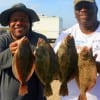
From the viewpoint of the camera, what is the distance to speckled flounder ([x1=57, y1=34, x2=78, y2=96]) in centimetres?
519

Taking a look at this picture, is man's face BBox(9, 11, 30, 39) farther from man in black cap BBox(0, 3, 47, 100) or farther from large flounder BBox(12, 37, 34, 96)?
large flounder BBox(12, 37, 34, 96)

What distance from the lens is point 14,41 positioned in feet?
20.5

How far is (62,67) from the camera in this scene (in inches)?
206

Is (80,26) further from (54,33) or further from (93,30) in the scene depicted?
(54,33)

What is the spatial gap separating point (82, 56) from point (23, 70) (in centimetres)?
74

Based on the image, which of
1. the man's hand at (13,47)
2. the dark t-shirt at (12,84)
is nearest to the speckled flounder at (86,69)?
the man's hand at (13,47)

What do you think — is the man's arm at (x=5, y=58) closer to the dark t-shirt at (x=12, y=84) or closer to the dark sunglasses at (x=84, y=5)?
the dark t-shirt at (x=12, y=84)

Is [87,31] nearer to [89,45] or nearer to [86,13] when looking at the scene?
[89,45]

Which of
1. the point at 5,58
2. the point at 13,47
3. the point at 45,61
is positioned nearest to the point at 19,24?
the point at 5,58

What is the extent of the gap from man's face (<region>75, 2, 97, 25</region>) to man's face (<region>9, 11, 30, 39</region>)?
2.40 feet

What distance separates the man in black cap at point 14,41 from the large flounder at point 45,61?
0.88 meters

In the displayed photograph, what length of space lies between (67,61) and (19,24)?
1.20 meters

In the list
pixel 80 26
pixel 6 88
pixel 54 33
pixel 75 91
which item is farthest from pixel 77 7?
pixel 54 33

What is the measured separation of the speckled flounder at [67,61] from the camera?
5.19m
